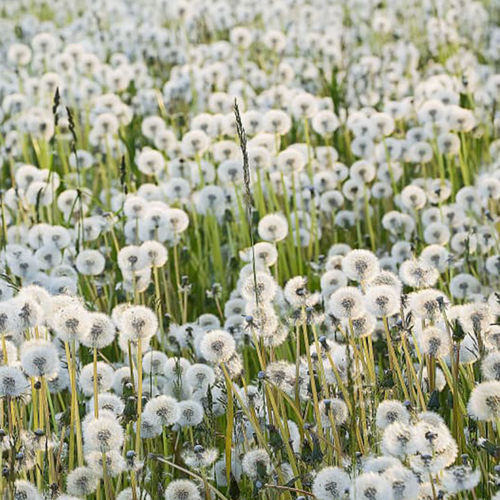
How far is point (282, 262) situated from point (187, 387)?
1321 mm

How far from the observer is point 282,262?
411cm

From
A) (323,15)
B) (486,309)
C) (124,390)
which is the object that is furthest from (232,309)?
(323,15)

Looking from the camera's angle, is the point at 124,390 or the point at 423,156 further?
the point at 423,156

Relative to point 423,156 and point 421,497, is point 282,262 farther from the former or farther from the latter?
point 421,497

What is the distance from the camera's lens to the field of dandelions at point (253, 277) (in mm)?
2279

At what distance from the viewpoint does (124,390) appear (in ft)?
8.91

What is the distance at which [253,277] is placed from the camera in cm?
280

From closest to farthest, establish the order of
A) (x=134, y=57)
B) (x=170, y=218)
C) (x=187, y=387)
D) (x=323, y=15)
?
(x=187, y=387), (x=170, y=218), (x=134, y=57), (x=323, y=15)

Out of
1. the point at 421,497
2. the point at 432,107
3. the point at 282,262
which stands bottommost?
the point at 421,497

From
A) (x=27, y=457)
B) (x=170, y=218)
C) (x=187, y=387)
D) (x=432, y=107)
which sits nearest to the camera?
(x=27, y=457)

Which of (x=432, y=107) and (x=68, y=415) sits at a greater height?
(x=432, y=107)

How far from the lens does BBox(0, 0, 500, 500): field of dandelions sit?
228 centimetres

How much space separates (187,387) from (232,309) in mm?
682

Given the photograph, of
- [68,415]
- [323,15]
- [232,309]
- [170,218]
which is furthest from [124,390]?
[323,15]
